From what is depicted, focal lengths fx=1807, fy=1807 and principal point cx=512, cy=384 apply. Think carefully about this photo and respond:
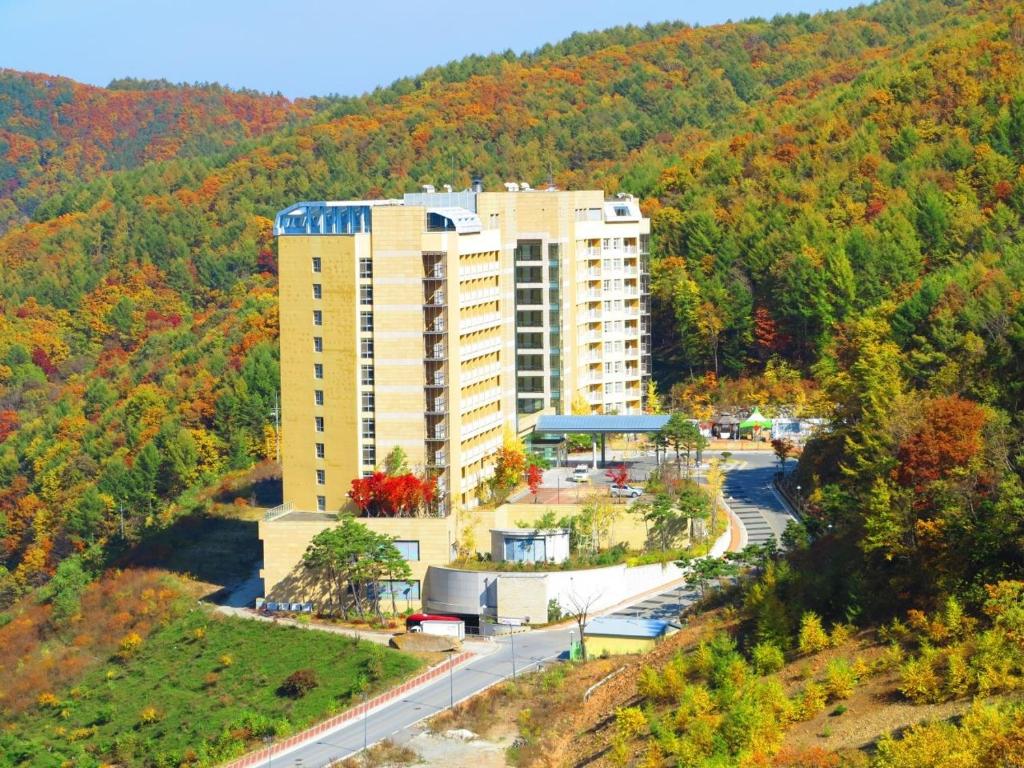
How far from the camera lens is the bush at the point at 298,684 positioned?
54312mm

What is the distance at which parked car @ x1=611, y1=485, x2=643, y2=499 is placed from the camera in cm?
6581

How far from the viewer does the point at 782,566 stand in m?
52.9

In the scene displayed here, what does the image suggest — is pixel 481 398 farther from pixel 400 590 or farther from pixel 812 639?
pixel 812 639

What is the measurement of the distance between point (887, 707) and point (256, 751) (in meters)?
18.1

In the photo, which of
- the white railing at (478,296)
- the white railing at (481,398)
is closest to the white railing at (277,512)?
the white railing at (481,398)

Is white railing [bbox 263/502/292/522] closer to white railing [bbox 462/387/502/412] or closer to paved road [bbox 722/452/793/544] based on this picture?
white railing [bbox 462/387/502/412]

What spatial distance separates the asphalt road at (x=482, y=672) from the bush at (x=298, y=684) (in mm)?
3283

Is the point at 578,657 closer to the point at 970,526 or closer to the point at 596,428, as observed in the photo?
the point at 970,526

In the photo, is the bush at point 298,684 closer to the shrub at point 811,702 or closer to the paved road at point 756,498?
the shrub at point 811,702

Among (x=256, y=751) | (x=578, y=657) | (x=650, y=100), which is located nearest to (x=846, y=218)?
(x=578, y=657)

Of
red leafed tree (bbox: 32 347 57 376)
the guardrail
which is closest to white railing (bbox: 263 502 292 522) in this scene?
the guardrail

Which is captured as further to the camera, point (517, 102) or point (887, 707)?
point (517, 102)

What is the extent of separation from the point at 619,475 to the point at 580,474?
12.7 ft

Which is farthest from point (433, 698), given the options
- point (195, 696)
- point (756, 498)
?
point (756, 498)
